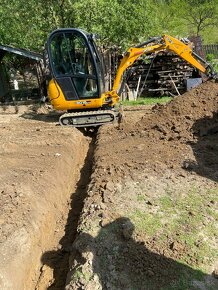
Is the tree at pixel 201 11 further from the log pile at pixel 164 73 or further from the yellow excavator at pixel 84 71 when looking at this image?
the yellow excavator at pixel 84 71

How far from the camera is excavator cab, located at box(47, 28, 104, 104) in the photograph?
9789mm

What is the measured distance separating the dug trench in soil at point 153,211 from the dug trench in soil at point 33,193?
2.18 feet

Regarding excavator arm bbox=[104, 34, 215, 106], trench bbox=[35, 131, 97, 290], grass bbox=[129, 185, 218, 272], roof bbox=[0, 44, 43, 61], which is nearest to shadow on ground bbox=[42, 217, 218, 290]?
grass bbox=[129, 185, 218, 272]

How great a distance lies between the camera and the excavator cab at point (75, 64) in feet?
32.1

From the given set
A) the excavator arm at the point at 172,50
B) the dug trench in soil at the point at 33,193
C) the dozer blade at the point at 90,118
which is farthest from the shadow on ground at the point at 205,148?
the dozer blade at the point at 90,118

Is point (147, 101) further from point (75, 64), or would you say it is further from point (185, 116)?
Answer: point (185, 116)

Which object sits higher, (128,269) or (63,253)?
(128,269)

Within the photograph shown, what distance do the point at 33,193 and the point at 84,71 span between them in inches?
193

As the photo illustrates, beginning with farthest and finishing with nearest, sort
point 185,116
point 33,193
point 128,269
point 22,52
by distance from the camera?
point 22,52 → point 185,116 → point 33,193 → point 128,269

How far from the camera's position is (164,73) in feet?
49.9

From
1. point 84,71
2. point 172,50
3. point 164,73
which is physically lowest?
point 164,73

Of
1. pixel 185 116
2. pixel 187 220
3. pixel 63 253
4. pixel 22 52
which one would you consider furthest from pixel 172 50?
pixel 63 253

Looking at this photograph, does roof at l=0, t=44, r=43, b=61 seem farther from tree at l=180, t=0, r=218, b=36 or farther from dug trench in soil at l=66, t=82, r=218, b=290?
tree at l=180, t=0, r=218, b=36

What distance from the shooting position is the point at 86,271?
14.4 feet
